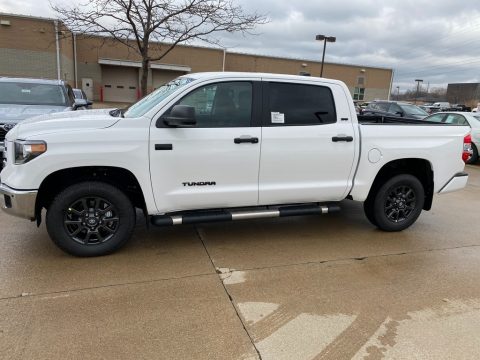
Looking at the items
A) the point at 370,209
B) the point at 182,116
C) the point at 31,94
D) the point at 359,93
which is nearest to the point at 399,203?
the point at 370,209

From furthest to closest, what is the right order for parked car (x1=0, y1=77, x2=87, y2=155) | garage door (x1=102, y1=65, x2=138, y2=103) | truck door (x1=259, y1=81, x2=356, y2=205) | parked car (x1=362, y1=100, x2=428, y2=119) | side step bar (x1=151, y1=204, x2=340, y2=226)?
garage door (x1=102, y1=65, x2=138, y2=103) → parked car (x1=362, y1=100, x2=428, y2=119) → parked car (x1=0, y1=77, x2=87, y2=155) → truck door (x1=259, y1=81, x2=356, y2=205) → side step bar (x1=151, y1=204, x2=340, y2=226)

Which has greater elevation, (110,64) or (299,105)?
(110,64)

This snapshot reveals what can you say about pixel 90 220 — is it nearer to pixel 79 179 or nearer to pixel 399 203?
pixel 79 179

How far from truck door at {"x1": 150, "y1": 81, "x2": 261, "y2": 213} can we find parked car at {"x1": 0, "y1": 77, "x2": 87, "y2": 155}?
4.61m

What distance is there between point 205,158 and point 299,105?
4.22 ft

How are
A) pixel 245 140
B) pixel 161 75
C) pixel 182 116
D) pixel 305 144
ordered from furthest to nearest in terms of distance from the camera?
pixel 161 75 < pixel 305 144 < pixel 245 140 < pixel 182 116

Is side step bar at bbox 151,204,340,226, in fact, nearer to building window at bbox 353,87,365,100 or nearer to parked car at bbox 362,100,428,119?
parked car at bbox 362,100,428,119

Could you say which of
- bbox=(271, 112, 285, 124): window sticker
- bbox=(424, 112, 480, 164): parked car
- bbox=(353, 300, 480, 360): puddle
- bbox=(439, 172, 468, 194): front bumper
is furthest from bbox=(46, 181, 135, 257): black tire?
bbox=(424, 112, 480, 164): parked car

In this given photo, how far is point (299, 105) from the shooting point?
462 cm

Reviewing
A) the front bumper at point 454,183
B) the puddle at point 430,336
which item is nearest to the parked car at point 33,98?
the front bumper at point 454,183

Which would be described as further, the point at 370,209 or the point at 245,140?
the point at 370,209

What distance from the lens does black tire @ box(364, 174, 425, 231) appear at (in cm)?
514

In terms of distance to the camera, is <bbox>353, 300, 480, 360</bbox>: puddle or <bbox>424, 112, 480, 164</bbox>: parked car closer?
<bbox>353, 300, 480, 360</bbox>: puddle

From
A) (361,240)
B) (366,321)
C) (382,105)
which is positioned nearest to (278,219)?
(361,240)
